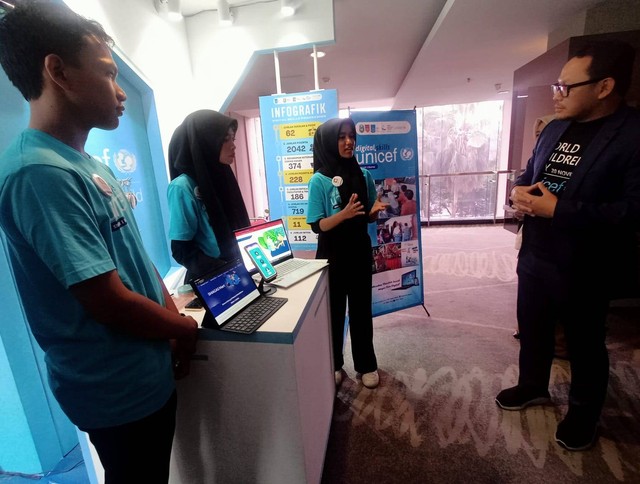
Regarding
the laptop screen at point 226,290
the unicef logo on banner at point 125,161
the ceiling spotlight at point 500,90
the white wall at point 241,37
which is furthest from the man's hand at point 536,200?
the ceiling spotlight at point 500,90

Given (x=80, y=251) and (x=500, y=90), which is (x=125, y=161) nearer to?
(x=80, y=251)

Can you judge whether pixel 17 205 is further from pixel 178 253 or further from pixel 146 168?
pixel 146 168

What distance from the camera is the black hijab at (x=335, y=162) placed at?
5.64 feet

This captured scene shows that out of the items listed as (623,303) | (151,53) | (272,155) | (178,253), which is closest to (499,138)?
(623,303)

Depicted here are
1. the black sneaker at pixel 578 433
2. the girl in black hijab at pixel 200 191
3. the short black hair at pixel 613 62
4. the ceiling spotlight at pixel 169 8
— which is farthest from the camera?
the ceiling spotlight at pixel 169 8

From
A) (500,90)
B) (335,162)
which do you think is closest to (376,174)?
(335,162)

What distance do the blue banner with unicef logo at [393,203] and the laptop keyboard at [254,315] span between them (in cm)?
138

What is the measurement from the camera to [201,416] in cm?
110

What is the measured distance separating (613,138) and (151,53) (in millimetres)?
2501

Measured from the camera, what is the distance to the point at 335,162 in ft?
5.79

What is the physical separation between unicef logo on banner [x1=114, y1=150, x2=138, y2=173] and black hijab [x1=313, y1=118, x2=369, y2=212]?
1.09 meters

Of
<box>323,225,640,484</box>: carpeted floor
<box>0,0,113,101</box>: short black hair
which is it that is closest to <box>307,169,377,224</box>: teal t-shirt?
<box>323,225,640,484</box>: carpeted floor

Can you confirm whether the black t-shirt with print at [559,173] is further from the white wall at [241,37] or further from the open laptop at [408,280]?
the white wall at [241,37]

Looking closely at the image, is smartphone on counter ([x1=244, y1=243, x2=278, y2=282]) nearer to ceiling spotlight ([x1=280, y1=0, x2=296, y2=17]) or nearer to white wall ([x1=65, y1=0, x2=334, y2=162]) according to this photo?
white wall ([x1=65, y1=0, x2=334, y2=162])
